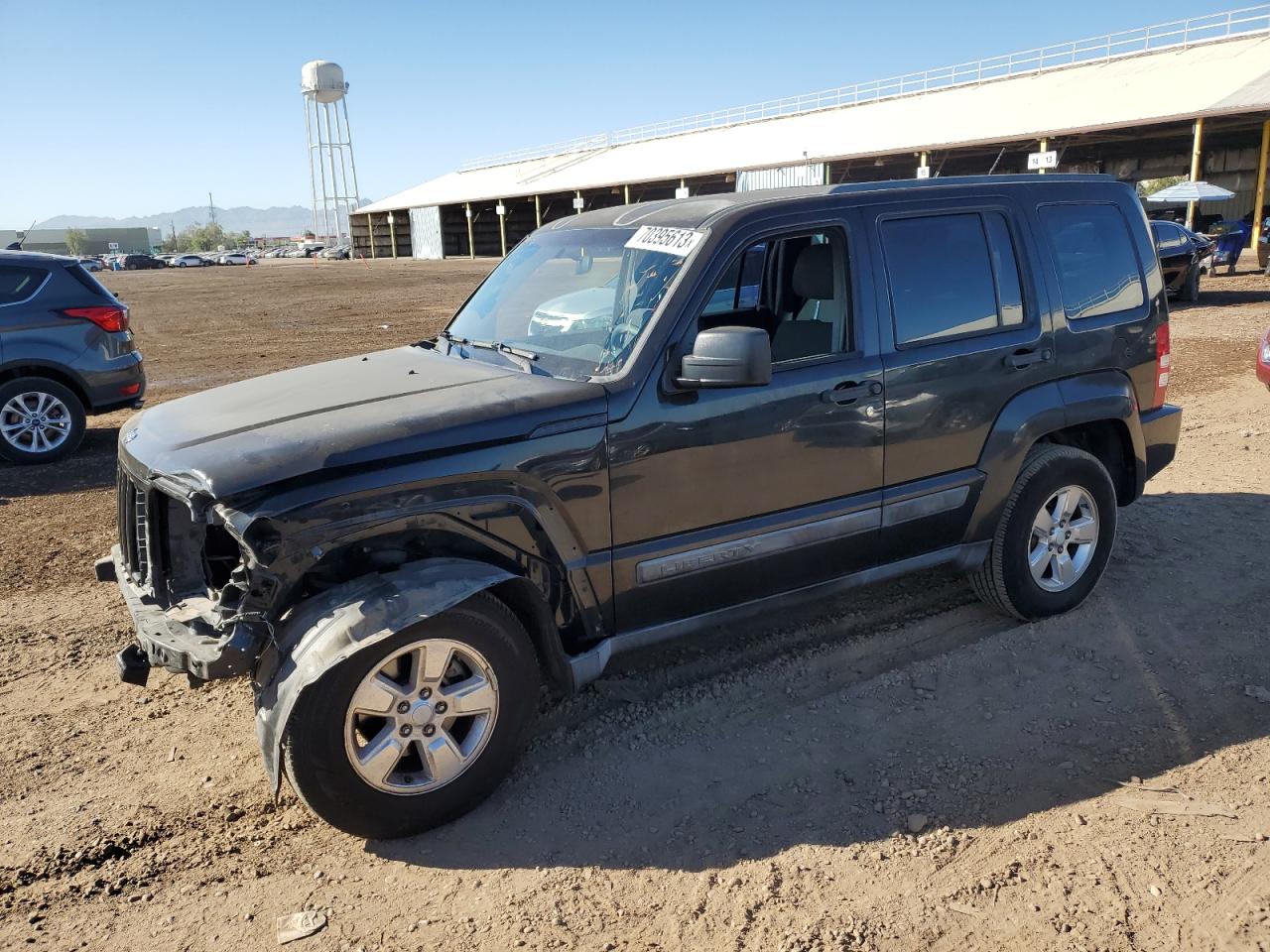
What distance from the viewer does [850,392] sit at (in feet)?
12.9

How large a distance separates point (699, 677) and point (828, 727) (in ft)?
2.12

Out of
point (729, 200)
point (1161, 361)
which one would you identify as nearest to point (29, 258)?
point (729, 200)

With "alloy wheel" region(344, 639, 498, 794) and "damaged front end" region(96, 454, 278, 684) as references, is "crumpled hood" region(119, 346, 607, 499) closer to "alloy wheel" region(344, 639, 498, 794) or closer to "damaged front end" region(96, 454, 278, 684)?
"damaged front end" region(96, 454, 278, 684)

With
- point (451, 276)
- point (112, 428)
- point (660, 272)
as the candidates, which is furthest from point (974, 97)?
point (660, 272)

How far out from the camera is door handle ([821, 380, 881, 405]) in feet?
12.7

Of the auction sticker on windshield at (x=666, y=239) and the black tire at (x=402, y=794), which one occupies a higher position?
the auction sticker on windshield at (x=666, y=239)

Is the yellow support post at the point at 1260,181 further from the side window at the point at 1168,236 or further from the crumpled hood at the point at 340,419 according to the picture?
the crumpled hood at the point at 340,419

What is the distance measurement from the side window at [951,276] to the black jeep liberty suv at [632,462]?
1 centimetres

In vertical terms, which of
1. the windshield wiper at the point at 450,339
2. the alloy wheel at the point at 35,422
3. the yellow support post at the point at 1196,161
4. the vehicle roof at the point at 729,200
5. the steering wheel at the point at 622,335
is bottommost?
the alloy wheel at the point at 35,422

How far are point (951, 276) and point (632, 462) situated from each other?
1.83m

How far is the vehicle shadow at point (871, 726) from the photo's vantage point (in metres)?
3.24

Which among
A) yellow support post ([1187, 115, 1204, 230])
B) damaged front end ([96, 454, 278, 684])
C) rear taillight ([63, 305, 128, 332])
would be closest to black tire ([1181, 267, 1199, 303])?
yellow support post ([1187, 115, 1204, 230])

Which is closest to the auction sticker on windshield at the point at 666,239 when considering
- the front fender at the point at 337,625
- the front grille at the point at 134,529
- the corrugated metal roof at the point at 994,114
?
the front fender at the point at 337,625

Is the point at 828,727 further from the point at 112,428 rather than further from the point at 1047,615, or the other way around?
the point at 112,428
